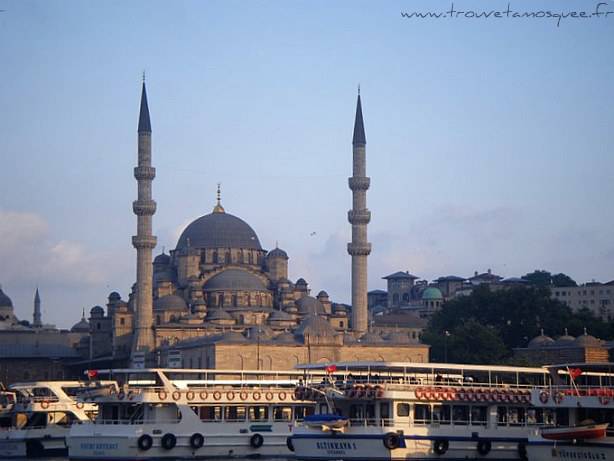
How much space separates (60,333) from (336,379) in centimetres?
7222

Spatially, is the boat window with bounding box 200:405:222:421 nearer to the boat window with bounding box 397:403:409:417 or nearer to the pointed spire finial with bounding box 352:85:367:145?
the boat window with bounding box 397:403:409:417

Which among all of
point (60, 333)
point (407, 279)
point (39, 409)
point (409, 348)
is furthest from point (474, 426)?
point (407, 279)

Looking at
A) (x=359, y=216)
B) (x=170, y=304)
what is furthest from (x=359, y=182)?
(x=170, y=304)

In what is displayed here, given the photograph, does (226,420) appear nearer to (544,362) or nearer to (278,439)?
(278,439)

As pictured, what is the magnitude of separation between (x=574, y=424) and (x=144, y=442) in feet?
41.7

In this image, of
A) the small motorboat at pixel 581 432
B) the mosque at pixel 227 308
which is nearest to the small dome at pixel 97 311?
the mosque at pixel 227 308

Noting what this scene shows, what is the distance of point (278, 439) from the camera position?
4631cm

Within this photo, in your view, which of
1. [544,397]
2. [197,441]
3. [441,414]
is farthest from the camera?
[197,441]

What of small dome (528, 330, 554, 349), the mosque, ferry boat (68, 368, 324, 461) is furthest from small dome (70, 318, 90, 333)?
ferry boat (68, 368, 324, 461)

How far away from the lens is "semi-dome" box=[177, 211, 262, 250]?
10144 cm

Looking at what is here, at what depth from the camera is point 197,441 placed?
4481 centimetres

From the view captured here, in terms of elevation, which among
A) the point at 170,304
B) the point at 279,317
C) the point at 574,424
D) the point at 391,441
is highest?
the point at 170,304

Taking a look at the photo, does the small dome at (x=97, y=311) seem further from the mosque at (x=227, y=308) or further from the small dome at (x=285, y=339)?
the small dome at (x=285, y=339)

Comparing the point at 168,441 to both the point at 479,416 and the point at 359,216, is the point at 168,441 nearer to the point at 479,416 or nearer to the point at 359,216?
the point at 479,416
